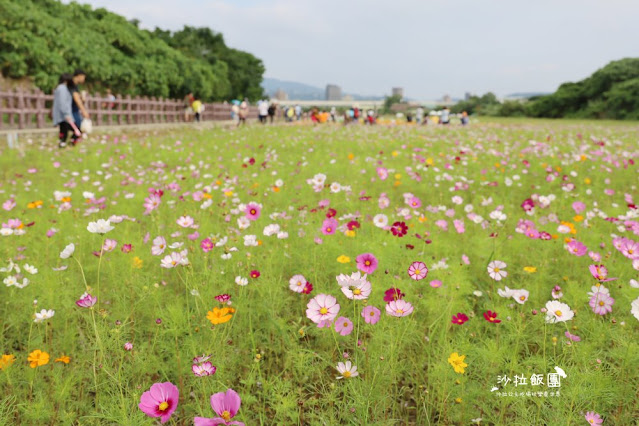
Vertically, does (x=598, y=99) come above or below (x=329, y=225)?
above

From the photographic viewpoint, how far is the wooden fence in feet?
37.4

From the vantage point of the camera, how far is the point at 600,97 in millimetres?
32188

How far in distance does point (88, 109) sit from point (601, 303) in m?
16.6

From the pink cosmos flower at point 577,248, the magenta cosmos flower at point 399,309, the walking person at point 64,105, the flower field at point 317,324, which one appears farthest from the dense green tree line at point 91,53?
the pink cosmos flower at point 577,248

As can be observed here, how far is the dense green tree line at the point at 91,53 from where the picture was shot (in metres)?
13.8

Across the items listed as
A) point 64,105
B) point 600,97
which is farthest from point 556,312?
point 600,97

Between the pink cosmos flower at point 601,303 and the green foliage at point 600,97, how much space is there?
32854 mm

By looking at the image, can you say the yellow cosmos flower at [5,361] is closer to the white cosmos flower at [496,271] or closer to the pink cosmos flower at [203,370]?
the pink cosmos flower at [203,370]

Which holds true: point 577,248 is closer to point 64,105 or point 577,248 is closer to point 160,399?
point 160,399

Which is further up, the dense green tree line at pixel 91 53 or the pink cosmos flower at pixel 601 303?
the dense green tree line at pixel 91 53

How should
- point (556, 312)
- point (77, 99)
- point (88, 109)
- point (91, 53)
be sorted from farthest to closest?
1. point (91, 53)
2. point (88, 109)
3. point (77, 99)
4. point (556, 312)

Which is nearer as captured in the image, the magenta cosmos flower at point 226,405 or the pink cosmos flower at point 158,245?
the magenta cosmos flower at point 226,405

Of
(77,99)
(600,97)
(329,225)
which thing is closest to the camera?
(329,225)

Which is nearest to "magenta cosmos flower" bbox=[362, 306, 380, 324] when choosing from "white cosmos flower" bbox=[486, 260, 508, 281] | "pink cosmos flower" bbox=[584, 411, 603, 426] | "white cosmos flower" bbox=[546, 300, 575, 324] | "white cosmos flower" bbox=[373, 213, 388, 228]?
"white cosmos flower" bbox=[546, 300, 575, 324]
